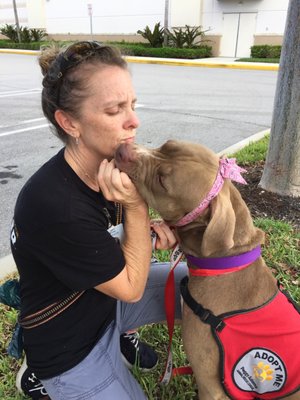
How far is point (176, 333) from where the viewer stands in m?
3.27

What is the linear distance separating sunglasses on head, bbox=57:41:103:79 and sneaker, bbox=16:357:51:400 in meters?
1.82

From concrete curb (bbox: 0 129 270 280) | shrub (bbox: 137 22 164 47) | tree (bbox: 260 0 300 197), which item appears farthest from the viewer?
shrub (bbox: 137 22 164 47)

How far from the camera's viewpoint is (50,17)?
3459 centimetres

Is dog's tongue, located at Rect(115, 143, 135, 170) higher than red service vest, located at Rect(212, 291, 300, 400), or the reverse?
dog's tongue, located at Rect(115, 143, 135, 170)

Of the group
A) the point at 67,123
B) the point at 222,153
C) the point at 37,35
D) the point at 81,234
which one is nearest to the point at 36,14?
the point at 37,35

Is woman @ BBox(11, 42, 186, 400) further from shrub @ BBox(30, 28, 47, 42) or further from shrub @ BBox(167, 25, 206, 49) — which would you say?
shrub @ BBox(30, 28, 47, 42)

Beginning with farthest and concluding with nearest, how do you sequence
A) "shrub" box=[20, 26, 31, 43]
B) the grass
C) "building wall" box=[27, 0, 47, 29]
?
"building wall" box=[27, 0, 47, 29] → "shrub" box=[20, 26, 31, 43] → the grass

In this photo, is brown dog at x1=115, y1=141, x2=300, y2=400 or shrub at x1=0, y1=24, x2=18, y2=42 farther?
shrub at x1=0, y1=24, x2=18, y2=42

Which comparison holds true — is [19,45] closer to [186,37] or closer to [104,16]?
[104,16]

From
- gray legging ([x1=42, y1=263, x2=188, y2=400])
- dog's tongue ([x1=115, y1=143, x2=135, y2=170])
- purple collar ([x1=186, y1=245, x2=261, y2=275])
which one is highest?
dog's tongue ([x1=115, y1=143, x2=135, y2=170])

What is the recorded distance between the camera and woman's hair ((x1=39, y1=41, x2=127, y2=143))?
216 centimetres

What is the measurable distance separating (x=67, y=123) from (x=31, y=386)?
165cm

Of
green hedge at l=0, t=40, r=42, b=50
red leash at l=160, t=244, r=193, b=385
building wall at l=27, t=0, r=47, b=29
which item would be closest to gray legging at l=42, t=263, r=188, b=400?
red leash at l=160, t=244, r=193, b=385

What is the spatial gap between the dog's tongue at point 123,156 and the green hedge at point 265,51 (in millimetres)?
23513
